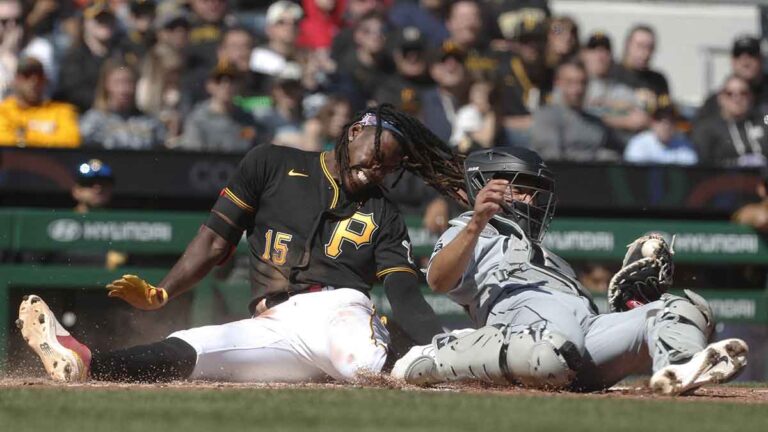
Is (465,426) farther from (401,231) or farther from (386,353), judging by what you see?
(401,231)

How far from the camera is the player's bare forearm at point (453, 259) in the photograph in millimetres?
5400

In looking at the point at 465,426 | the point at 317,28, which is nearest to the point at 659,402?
the point at 465,426

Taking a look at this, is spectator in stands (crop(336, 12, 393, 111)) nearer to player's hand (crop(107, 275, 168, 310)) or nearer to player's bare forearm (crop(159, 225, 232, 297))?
player's bare forearm (crop(159, 225, 232, 297))

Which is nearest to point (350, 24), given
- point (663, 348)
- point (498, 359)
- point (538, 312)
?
point (538, 312)

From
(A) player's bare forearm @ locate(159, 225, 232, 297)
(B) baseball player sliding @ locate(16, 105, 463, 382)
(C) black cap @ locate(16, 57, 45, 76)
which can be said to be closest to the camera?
(B) baseball player sliding @ locate(16, 105, 463, 382)

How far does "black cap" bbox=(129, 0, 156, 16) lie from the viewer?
1096 cm

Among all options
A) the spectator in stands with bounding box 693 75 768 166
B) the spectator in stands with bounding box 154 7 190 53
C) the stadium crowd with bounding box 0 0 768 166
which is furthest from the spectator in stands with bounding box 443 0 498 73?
the spectator in stands with bounding box 154 7 190 53

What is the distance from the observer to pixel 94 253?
947 centimetres

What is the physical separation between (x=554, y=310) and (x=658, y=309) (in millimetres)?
459

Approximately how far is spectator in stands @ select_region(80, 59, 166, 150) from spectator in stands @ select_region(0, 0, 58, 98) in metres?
0.53

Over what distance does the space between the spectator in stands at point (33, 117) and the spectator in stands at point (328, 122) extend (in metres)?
1.81

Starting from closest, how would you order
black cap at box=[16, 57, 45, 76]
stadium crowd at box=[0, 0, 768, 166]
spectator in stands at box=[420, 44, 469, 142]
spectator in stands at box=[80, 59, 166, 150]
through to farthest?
black cap at box=[16, 57, 45, 76]
spectator in stands at box=[80, 59, 166, 150]
stadium crowd at box=[0, 0, 768, 166]
spectator in stands at box=[420, 44, 469, 142]

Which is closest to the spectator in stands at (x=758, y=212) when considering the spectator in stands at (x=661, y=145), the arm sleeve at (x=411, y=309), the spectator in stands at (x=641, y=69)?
the spectator in stands at (x=661, y=145)

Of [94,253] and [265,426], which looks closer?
[265,426]
